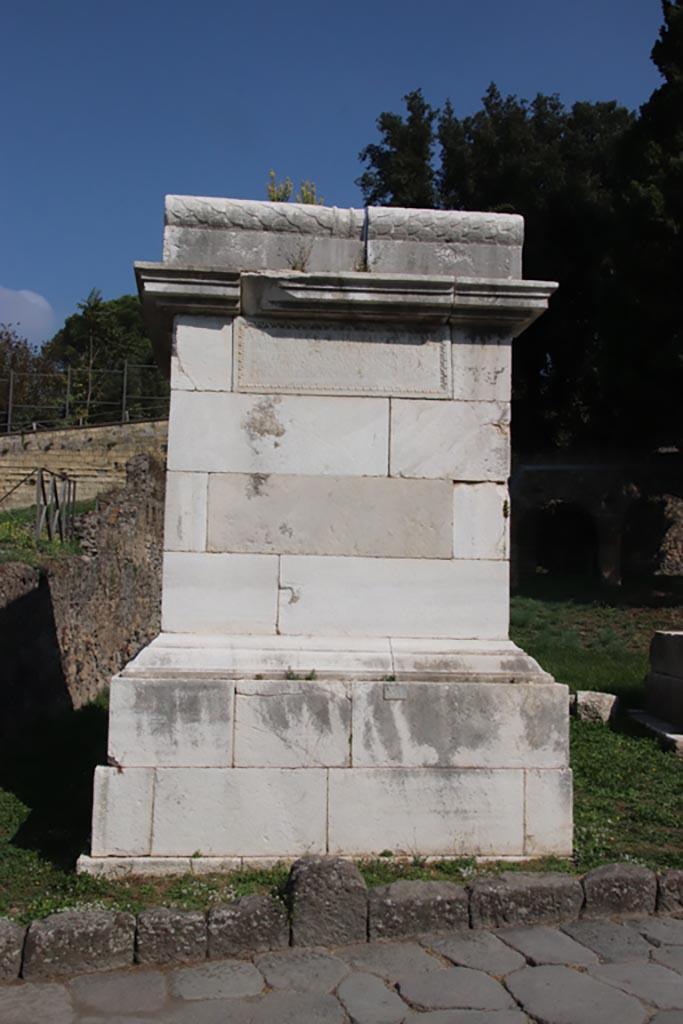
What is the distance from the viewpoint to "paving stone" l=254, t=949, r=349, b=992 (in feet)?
11.5

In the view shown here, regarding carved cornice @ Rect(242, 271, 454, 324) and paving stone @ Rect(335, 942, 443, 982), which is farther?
carved cornice @ Rect(242, 271, 454, 324)

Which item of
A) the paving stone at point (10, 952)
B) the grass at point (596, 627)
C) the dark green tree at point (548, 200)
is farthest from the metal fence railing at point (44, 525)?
the dark green tree at point (548, 200)

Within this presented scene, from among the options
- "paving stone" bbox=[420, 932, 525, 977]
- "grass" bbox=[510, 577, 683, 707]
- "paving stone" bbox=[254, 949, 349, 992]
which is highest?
"grass" bbox=[510, 577, 683, 707]

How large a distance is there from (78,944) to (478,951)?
156 centimetres

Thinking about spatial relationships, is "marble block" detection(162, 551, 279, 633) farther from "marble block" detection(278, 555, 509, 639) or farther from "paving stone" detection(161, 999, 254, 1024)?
"paving stone" detection(161, 999, 254, 1024)

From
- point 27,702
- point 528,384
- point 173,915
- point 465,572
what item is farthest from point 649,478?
point 173,915

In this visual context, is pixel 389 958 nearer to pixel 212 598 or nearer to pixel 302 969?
pixel 302 969

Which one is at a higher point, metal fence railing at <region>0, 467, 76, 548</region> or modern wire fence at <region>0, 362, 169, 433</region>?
modern wire fence at <region>0, 362, 169, 433</region>

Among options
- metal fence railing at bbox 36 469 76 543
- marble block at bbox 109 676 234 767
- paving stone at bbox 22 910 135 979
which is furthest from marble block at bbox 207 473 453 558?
metal fence railing at bbox 36 469 76 543

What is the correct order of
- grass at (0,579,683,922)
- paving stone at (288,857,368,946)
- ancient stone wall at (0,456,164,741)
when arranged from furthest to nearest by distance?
ancient stone wall at (0,456,164,741), grass at (0,579,683,922), paving stone at (288,857,368,946)

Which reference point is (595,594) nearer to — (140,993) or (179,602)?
(179,602)

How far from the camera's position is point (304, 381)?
200 inches

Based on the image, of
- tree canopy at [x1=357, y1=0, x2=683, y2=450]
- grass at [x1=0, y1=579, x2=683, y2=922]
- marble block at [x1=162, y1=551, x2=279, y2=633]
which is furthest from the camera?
tree canopy at [x1=357, y1=0, x2=683, y2=450]

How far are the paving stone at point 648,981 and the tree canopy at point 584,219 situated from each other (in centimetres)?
1774
